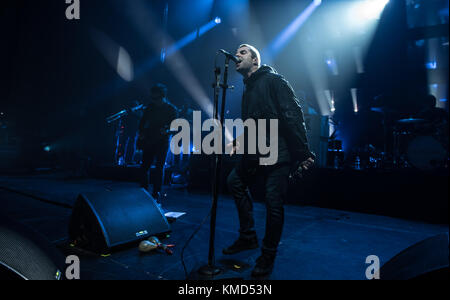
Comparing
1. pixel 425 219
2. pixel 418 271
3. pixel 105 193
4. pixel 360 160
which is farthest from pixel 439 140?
pixel 105 193

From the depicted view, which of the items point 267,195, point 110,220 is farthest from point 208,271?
point 110,220

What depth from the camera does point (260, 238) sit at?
2.88m

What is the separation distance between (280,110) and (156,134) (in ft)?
8.78

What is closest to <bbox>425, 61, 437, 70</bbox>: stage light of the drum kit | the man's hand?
the drum kit

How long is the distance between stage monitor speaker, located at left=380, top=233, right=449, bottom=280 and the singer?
3.17 feet

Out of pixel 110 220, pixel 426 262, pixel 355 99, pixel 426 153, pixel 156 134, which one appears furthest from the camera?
pixel 355 99

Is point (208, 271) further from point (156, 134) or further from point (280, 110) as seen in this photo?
A: point (156, 134)

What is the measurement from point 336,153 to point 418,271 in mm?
6198

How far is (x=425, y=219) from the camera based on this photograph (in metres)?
3.95

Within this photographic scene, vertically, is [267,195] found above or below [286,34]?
below

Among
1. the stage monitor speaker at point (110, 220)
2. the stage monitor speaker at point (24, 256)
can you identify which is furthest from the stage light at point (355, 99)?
the stage monitor speaker at point (24, 256)

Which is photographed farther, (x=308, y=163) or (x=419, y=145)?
(x=419, y=145)

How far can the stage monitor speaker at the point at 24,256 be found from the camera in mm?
910

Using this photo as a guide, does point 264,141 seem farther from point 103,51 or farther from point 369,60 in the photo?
point 369,60
